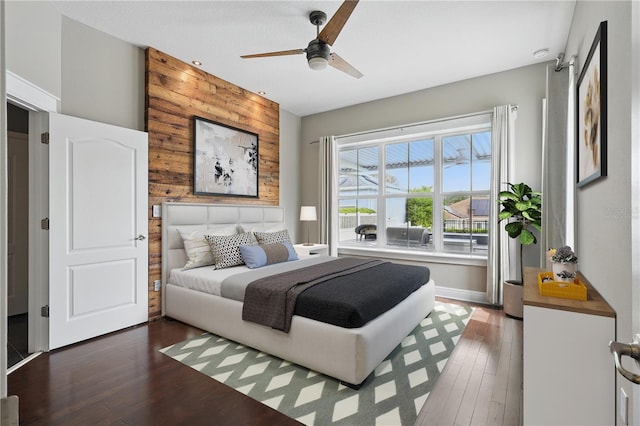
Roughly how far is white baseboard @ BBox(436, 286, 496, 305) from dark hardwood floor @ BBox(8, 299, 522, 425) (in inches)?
49.1

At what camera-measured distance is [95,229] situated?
9.57ft

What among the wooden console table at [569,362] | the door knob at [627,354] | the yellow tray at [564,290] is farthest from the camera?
the yellow tray at [564,290]

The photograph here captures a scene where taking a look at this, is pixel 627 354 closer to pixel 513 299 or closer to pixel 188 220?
pixel 513 299

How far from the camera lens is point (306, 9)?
2.70m

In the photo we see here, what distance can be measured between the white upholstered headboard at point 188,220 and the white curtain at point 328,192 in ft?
3.99

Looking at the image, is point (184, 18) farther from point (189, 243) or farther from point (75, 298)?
point (75, 298)

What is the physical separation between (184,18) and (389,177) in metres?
3.42

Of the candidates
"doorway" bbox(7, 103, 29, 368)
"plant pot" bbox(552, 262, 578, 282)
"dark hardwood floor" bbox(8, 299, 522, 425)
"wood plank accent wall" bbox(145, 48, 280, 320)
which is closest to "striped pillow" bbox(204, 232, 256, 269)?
"wood plank accent wall" bbox(145, 48, 280, 320)

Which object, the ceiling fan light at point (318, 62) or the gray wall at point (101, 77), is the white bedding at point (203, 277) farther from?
the ceiling fan light at point (318, 62)

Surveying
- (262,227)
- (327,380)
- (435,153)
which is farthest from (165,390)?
(435,153)

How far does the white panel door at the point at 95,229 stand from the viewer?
268cm

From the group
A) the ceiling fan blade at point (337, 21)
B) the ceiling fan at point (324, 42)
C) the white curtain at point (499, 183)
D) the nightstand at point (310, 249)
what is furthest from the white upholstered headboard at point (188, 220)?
the white curtain at point (499, 183)

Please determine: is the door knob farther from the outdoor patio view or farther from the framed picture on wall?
the outdoor patio view

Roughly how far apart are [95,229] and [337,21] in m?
2.80
